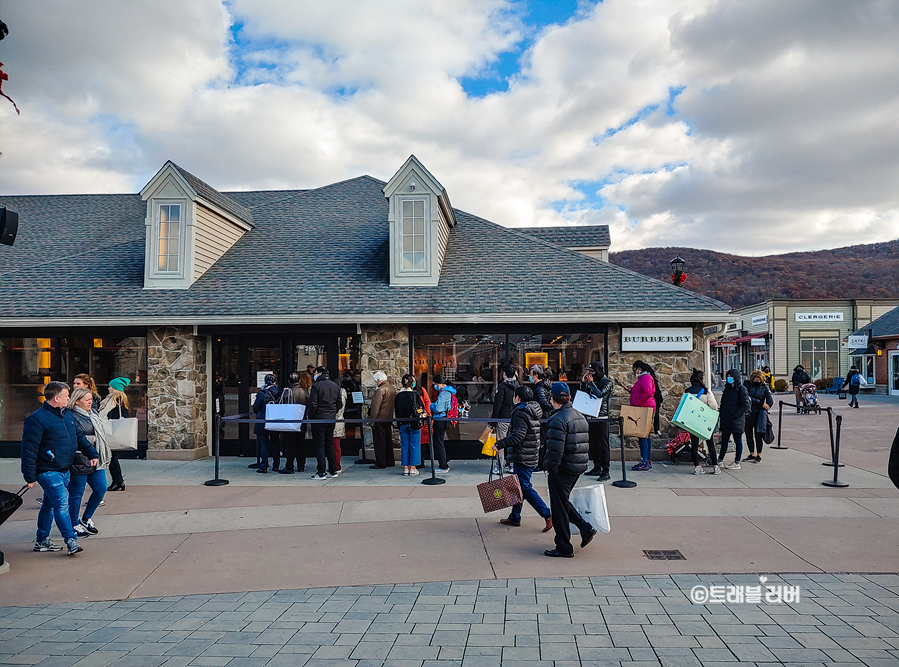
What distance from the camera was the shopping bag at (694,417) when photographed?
1038 cm

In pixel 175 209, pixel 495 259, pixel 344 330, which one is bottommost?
pixel 344 330

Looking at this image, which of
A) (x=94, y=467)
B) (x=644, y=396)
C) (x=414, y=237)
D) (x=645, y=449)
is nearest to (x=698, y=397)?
(x=644, y=396)

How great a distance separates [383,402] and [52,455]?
560 cm

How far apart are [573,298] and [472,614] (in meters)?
8.13

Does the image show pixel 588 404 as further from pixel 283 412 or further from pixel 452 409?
pixel 283 412

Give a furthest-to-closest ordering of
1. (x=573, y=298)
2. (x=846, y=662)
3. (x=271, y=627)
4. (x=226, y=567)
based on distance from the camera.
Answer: (x=573, y=298) < (x=226, y=567) < (x=271, y=627) < (x=846, y=662)

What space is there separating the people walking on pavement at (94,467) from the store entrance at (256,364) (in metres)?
5.57

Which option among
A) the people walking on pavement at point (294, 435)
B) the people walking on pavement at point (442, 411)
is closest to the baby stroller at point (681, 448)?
the people walking on pavement at point (442, 411)

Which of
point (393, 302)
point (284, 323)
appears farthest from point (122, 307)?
point (393, 302)

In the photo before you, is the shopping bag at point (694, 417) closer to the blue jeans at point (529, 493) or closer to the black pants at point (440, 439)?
the black pants at point (440, 439)

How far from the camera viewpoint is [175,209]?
13312 mm

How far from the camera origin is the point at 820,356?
42.4 metres

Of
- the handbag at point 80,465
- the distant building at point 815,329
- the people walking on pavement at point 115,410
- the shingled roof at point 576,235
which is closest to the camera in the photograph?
the handbag at point 80,465

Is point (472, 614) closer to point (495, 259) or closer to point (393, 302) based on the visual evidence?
point (393, 302)
